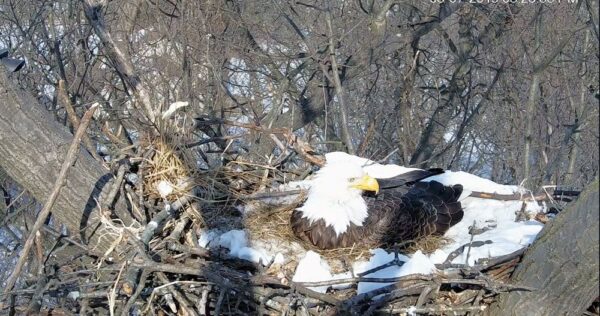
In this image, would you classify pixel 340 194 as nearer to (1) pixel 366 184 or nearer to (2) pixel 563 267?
(1) pixel 366 184

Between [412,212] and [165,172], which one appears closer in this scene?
[165,172]

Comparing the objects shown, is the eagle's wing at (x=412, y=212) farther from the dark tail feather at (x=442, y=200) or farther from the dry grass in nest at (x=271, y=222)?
the dry grass in nest at (x=271, y=222)

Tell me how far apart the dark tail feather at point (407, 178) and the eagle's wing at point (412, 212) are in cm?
4

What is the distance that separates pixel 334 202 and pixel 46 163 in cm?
166

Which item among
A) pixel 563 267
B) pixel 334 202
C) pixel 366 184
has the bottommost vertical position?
pixel 563 267

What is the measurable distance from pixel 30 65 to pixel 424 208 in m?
5.04

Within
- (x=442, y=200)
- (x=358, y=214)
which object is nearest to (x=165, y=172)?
(x=358, y=214)

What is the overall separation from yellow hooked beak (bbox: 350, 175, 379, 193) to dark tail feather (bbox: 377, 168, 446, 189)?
328mm

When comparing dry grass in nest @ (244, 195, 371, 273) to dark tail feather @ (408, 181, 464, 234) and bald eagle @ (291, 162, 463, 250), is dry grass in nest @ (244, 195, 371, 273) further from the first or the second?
dark tail feather @ (408, 181, 464, 234)

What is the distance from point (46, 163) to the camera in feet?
12.5

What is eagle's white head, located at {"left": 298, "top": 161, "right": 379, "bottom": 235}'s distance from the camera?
15.0ft

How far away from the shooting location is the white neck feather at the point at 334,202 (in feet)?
15.0

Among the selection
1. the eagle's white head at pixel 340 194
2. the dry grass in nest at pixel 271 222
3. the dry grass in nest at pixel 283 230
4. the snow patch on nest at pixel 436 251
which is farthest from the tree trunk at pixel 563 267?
the dry grass in nest at pixel 271 222

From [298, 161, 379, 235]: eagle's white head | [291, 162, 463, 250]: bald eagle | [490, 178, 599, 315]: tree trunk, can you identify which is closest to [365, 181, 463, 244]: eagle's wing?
[291, 162, 463, 250]: bald eagle
